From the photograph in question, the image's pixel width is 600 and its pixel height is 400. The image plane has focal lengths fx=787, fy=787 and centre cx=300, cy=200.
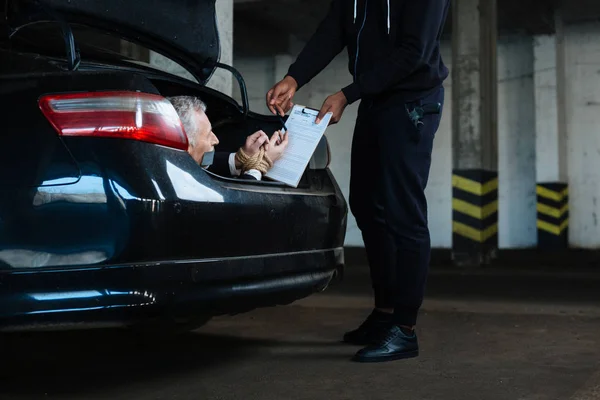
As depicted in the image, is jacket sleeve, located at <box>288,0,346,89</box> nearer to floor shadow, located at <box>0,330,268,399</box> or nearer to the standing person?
the standing person

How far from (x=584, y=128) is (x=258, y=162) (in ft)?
37.2

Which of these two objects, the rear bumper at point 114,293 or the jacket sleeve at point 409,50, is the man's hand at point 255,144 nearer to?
the jacket sleeve at point 409,50

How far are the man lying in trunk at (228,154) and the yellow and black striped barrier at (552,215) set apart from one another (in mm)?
10732

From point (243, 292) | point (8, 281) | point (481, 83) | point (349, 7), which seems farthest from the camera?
point (481, 83)

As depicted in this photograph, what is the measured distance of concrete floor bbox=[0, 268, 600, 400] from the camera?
227 centimetres

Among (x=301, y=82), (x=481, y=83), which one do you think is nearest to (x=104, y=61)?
(x=301, y=82)

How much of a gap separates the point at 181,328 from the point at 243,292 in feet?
3.46

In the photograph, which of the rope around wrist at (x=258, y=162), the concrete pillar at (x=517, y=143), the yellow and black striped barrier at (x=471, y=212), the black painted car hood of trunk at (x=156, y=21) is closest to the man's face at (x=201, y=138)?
the rope around wrist at (x=258, y=162)

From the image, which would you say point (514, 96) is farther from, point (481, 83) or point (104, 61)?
point (104, 61)

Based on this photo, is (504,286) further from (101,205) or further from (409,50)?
(101,205)

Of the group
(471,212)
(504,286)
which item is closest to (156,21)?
(504,286)

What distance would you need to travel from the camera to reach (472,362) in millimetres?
2684

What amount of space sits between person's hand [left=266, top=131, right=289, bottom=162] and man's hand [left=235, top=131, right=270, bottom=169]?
2 cm

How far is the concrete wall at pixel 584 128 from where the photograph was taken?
12.7 m
